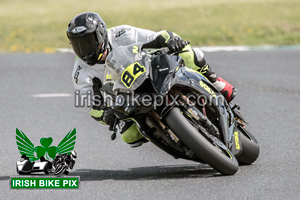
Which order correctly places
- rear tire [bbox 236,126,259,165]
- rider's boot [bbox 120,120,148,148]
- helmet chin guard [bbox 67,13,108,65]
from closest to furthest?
helmet chin guard [bbox 67,13,108,65] → rider's boot [bbox 120,120,148,148] → rear tire [bbox 236,126,259,165]

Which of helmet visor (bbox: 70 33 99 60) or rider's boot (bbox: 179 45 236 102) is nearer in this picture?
helmet visor (bbox: 70 33 99 60)

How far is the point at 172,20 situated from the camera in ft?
69.1

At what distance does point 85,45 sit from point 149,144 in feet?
6.36

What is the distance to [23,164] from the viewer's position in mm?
6211

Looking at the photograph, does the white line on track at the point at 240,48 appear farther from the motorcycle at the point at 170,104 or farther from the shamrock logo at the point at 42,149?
the motorcycle at the point at 170,104

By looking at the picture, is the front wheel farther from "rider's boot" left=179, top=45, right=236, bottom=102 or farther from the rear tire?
"rider's boot" left=179, top=45, right=236, bottom=102

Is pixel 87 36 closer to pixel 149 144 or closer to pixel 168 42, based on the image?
pixel 168 42

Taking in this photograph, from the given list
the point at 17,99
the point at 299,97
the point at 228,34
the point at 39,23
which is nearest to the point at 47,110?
the point at 17,99

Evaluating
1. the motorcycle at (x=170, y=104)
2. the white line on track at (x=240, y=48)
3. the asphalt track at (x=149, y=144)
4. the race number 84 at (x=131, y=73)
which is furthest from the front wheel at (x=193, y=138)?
the white line on track at (x=240, y=48)

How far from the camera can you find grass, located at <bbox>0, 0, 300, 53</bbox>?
1734cm

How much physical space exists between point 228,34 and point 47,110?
9.35m

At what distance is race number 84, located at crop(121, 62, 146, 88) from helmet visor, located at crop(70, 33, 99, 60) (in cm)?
56

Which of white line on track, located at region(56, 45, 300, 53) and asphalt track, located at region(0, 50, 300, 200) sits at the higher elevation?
asphalt track, located at region(0, 50, 300, 200)

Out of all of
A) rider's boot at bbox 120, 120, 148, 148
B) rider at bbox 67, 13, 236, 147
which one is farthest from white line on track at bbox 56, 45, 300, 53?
rider's boot at bbox 120, 120, 148, 148
